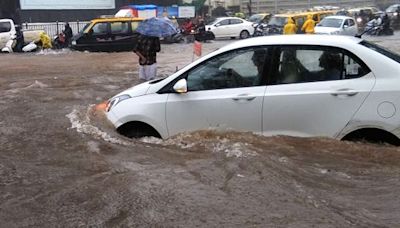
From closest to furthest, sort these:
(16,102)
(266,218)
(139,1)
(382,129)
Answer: (266,218) → (382,129) → (16,102) → (139,1)

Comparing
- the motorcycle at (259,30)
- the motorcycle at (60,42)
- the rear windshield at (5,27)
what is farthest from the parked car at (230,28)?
the rear windshield at (5,27)

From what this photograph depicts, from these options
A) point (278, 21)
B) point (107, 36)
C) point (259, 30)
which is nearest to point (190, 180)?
point (107, 36)

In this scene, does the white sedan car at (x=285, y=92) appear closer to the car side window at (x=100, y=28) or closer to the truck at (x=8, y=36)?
the car side window at (x=100, y=28)

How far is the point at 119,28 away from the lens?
24734mm

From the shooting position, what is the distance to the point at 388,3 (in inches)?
2854

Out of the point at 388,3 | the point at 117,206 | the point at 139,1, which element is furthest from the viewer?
the point at 388,3

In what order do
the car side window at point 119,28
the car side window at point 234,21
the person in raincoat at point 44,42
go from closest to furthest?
1. the car side window at point 119,28
2. the person in raincoat at point 44,42
3. the car side window at point 234,21

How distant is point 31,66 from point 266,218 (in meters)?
15.9

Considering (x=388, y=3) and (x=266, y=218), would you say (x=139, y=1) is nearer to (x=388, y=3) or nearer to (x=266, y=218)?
(x=388, y=3)

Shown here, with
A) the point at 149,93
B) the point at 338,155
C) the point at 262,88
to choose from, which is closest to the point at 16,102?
the point at 149,93

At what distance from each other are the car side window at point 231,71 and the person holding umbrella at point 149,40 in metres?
6.34

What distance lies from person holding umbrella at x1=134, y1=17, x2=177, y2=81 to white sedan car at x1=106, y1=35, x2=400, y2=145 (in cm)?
614

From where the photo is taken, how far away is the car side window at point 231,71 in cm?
609

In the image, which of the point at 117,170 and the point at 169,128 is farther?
the point at 169,128
